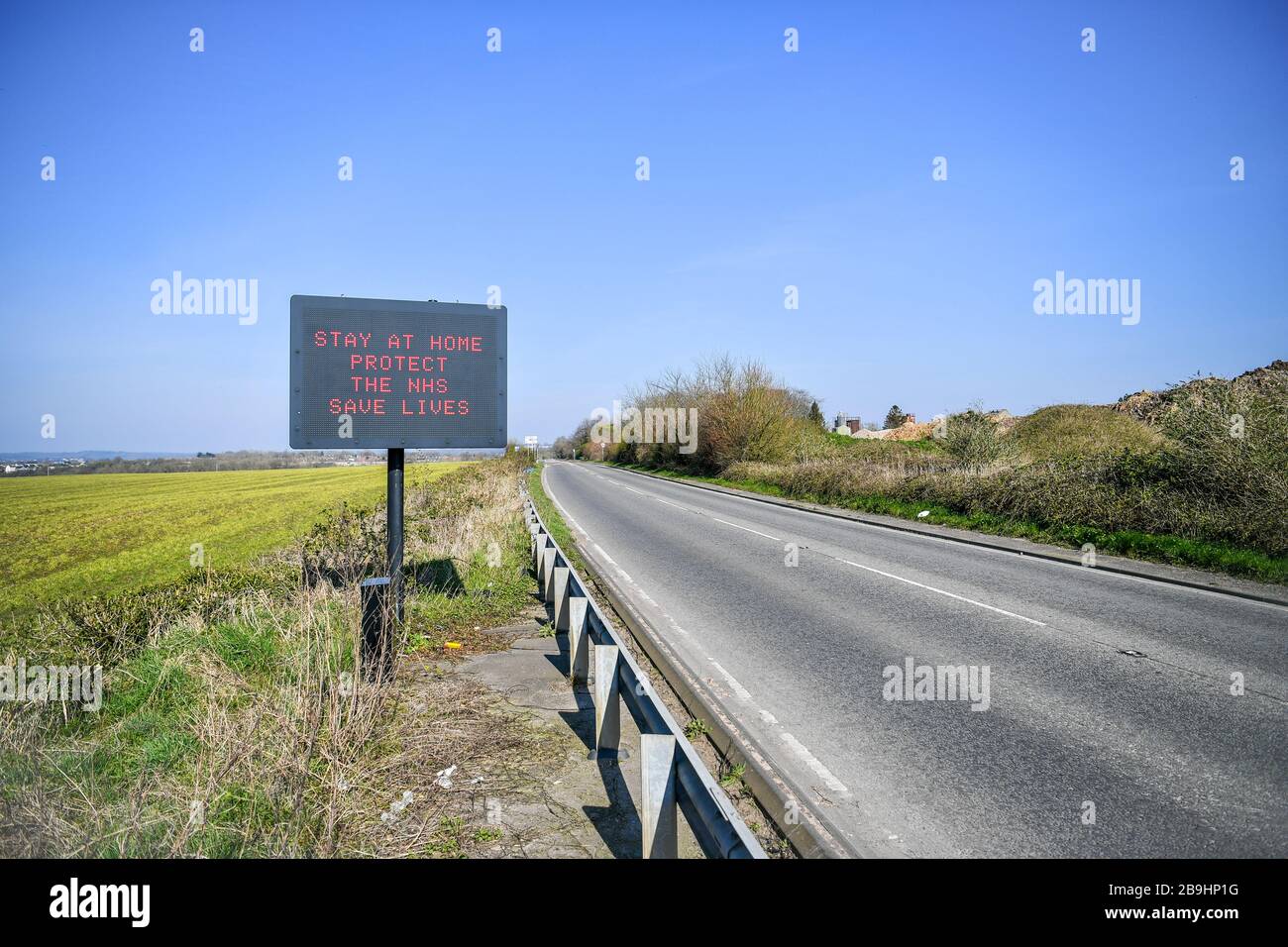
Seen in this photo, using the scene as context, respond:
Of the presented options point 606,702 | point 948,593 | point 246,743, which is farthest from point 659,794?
point 948,593

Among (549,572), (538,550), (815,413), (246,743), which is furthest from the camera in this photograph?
(815,413)

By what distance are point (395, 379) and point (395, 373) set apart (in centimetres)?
6

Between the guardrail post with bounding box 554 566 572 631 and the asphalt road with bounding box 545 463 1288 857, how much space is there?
121 centimetres

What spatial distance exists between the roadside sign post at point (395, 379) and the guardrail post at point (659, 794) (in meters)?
4.47

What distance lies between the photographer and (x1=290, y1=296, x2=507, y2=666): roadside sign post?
7.33 meters

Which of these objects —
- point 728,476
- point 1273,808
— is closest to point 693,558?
point 1273,808

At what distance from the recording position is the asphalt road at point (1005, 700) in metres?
3.78

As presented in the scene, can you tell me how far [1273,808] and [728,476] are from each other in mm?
33970

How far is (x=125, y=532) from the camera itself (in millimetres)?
28266

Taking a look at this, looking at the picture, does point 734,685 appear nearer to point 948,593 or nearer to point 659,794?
point 659,794

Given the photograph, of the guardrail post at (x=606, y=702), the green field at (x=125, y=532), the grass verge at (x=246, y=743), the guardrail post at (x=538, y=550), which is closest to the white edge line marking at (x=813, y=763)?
the guardrail post at (x=606, y=702)

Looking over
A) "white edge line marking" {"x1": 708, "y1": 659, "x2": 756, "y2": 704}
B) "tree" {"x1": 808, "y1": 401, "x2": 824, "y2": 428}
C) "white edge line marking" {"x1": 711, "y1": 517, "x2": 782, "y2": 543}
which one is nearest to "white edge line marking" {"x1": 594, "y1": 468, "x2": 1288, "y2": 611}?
"white edge line marking" {"x1": 711, "y1": 517, "x2": 782, "y2": 543}

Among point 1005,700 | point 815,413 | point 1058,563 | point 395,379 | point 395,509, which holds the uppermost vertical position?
point 815,413
